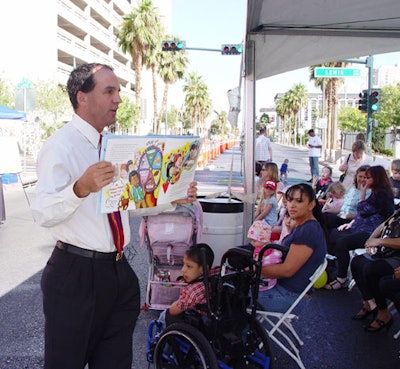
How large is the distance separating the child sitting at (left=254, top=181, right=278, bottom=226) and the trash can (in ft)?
3.87

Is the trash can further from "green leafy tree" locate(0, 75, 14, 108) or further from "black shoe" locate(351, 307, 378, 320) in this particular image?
"green leafy tree" locate(0, 75, 14, 108)

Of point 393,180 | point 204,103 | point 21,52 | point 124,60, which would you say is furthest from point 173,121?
point 393,180

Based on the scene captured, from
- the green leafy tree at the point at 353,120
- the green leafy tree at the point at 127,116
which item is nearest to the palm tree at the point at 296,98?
the green leafy tree at the point at 353,120

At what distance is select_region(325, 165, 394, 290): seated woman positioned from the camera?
210 inches

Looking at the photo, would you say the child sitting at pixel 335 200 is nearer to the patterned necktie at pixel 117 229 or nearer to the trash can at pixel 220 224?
the trash can at pixel 220 224

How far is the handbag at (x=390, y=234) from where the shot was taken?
4.29 m

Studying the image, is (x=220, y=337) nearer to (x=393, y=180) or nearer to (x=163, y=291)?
(x=163, y=291)

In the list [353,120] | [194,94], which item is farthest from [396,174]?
[194,94]

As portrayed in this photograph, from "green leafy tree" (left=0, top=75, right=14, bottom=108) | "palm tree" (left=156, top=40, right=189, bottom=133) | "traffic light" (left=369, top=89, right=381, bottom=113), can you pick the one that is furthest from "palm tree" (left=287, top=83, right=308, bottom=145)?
"traffic light" (left=369, top=89, right=381, bottom=113)

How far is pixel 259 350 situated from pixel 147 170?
5.98ft

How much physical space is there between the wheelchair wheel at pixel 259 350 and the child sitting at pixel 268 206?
2.88 m

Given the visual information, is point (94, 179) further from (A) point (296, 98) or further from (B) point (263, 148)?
(A) point (296, 98)

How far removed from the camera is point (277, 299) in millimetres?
3539

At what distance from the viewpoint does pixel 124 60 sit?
2904 inches
